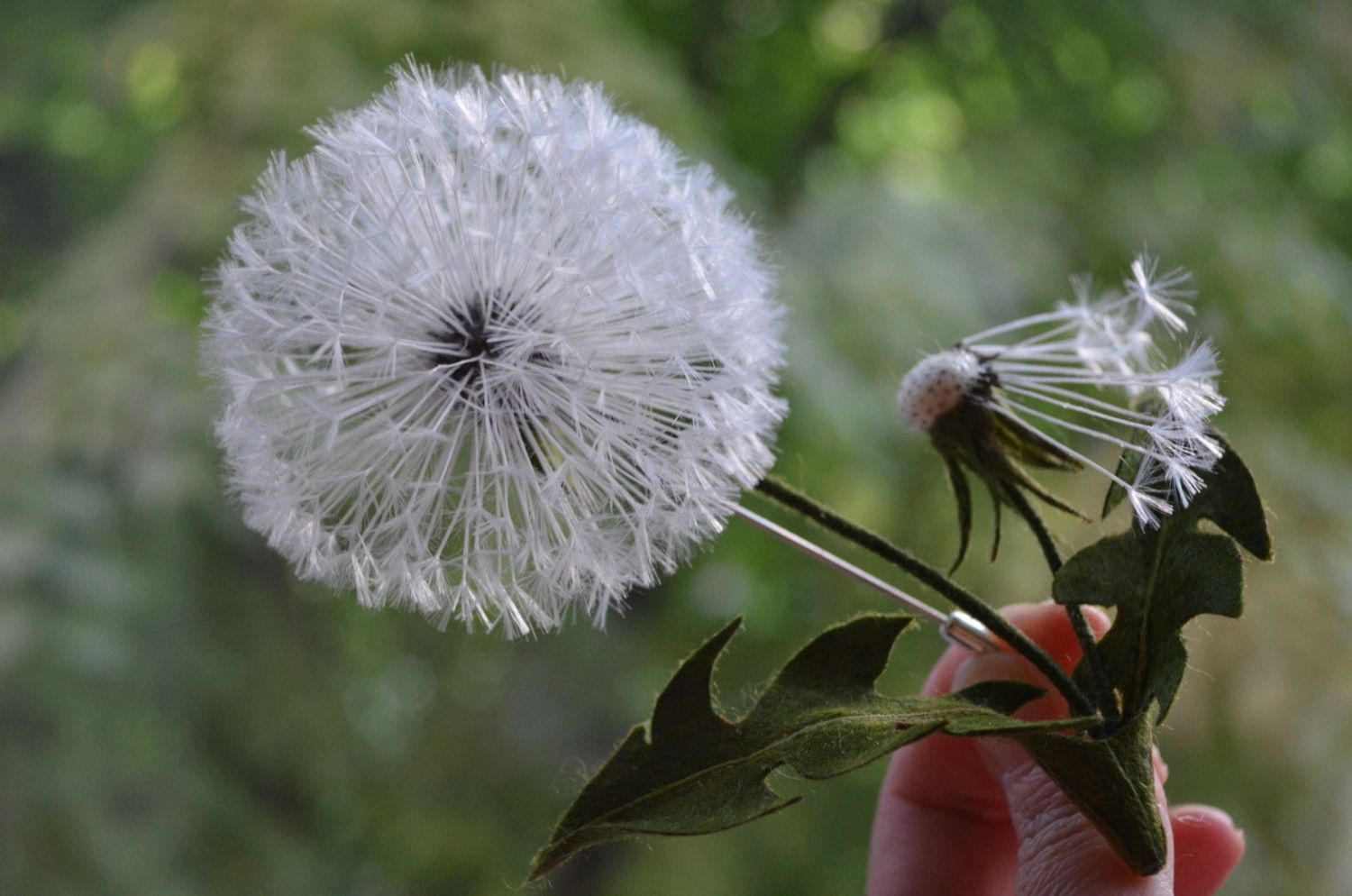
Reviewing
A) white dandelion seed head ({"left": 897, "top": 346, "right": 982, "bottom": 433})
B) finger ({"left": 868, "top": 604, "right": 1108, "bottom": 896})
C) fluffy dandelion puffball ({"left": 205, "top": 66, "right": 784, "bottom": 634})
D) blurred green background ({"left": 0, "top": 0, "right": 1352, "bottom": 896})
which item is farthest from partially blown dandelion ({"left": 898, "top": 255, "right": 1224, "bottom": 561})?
blurred green background ({"left": 0, "top": 0, "right": 1352, "bottom": 896})

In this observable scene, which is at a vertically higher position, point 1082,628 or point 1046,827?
point 1082,628

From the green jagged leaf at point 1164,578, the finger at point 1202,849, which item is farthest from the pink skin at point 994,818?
the green jagged leaf at point 1164,578

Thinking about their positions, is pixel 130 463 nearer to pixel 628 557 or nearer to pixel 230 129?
pixel 230 129

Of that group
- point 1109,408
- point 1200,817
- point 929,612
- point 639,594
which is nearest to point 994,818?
point 1200,817

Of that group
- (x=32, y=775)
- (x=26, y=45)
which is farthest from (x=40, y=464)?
(x=26, y=45)

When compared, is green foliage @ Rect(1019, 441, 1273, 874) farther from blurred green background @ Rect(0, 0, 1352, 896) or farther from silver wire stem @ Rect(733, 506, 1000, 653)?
blurred green background @ Rect(0, 0, 1352, 896)

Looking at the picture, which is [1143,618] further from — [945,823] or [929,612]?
[945,823]
